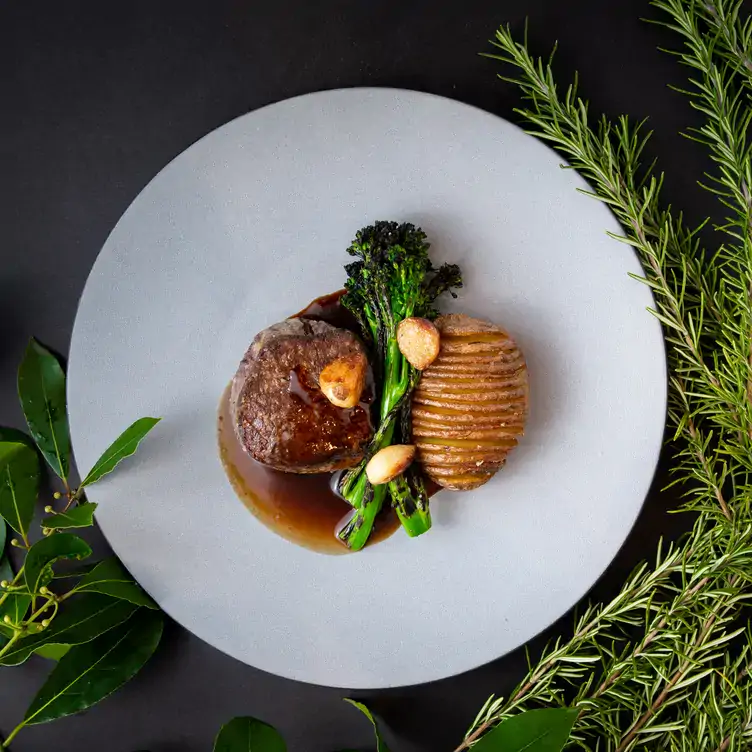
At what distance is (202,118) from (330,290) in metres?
0.80

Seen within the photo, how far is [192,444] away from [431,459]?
866 mm

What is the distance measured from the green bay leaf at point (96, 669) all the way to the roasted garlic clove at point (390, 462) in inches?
40.8

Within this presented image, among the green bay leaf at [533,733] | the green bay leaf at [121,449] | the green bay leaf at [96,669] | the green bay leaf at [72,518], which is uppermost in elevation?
the green bay leaf at [121,449]

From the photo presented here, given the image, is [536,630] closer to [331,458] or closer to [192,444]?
[331,458]

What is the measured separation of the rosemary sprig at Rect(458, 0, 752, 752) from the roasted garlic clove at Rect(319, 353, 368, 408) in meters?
0.97

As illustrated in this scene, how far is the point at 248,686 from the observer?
105 inches

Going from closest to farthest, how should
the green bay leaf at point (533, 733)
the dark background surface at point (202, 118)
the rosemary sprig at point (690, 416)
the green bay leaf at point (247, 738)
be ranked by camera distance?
the green bay leaf at point (533, 733) → the rosemary sprig at point (690, 416) → the green bay leaf at point (247, 738) → the dark background surface at point (202, 118)

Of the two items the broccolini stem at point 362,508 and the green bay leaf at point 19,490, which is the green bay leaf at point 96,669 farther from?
the broccolini stem at point 362,508

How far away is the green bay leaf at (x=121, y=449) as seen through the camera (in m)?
2.37

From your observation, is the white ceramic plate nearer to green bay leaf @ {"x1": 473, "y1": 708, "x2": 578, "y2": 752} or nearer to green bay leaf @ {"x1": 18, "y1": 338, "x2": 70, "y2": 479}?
green bay leaf @ {"x1": 18, "y1": 338, "x2": 70, "y2": 479}

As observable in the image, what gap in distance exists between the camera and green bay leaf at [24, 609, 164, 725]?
2.41 m

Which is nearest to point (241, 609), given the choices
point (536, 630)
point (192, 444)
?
point (192, 444)

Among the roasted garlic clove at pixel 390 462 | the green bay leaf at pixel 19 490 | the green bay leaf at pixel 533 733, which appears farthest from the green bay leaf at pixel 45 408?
the green bay leaf at pixel 533 733

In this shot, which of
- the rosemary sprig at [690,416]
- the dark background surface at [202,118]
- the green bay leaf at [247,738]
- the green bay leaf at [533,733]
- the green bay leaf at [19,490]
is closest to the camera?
the green bay leaf at [533,733]
